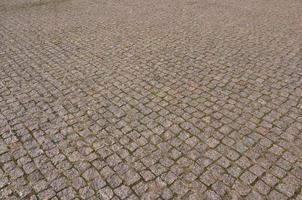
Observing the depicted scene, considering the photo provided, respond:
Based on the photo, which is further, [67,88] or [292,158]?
[67,88]

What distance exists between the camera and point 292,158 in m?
5.08

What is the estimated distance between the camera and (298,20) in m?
11.5

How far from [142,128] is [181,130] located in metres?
0.70

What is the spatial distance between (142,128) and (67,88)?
7.76ft

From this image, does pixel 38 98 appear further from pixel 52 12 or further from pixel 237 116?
pixel 52 12

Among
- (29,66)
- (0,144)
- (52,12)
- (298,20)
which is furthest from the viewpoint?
(52,12)

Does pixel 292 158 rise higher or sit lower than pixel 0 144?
higher

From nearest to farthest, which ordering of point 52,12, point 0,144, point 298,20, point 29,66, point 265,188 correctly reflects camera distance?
point 265,188 → point 0,144 → point 29,66 → point 298,20 → point 52,12

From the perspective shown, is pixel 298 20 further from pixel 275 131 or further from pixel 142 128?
pixel 142 128

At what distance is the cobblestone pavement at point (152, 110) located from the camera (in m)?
4.74

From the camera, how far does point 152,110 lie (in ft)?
21.0

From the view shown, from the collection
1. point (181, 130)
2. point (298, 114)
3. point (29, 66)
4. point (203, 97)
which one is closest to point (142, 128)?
point (181, 130)

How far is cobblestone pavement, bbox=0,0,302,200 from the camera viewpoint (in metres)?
4.74

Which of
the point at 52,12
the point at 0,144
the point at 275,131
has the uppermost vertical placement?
the point at 275,131
